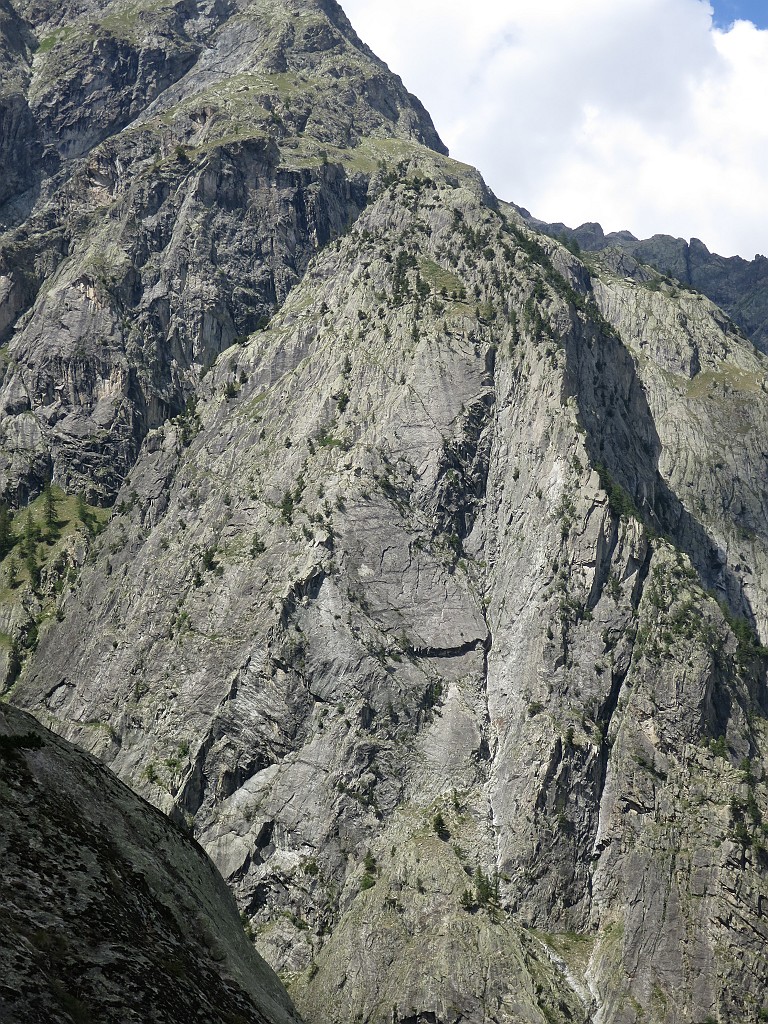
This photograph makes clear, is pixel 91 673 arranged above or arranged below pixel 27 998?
above

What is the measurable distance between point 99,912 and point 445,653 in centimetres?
10603

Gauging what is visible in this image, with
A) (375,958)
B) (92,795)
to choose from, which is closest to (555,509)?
(375,958)

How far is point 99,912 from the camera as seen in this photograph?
29.8 metres

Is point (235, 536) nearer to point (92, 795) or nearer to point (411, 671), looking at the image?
point (411, 671)

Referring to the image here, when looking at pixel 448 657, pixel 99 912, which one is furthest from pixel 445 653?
pixel 99 912

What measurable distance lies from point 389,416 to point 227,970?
12441 cm

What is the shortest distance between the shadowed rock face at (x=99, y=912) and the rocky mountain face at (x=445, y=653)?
2824 inches

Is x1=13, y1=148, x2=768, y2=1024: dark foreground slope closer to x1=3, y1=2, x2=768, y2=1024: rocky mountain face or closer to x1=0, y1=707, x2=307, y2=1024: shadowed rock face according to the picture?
x1=3, y1=2, x2=768, y2=1024: rocky mountain face

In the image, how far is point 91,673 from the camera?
476 feet

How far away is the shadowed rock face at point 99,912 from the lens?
85.3ft

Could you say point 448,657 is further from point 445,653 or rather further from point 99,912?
point 99,912

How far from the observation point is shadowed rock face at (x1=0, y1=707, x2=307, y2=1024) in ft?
85.3

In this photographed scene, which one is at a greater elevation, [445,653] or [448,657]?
[445,653]

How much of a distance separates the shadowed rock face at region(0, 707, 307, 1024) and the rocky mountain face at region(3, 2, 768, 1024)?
7173cm
